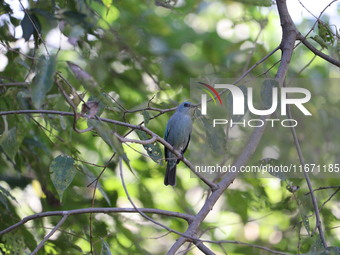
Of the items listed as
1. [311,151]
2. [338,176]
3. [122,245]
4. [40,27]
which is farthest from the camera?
[311,151]

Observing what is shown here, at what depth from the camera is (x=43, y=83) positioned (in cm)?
179

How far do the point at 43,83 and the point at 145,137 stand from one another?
1.02 meters

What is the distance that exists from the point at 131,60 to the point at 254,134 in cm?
226

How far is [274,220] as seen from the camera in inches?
199

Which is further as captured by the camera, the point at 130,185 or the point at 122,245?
the point at 130,185

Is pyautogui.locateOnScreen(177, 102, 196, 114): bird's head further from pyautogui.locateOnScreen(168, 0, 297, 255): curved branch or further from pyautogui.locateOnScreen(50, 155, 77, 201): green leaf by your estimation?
pyautogui.locateOnScreen(50, 155, 77, 201): green leaf

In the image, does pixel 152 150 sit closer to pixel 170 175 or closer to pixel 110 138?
pixel 110 138

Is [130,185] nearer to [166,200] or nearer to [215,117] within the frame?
[166,200]

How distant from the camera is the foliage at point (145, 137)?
3.28 metres

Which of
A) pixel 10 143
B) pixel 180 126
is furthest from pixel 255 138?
pixel 180 126

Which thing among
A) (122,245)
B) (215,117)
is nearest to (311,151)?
(215,117)

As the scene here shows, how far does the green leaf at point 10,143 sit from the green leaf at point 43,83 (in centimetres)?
111

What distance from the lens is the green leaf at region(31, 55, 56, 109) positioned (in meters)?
1.76

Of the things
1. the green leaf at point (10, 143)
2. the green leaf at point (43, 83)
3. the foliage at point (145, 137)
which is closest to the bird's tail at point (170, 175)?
the foliage at point (145, 137)
